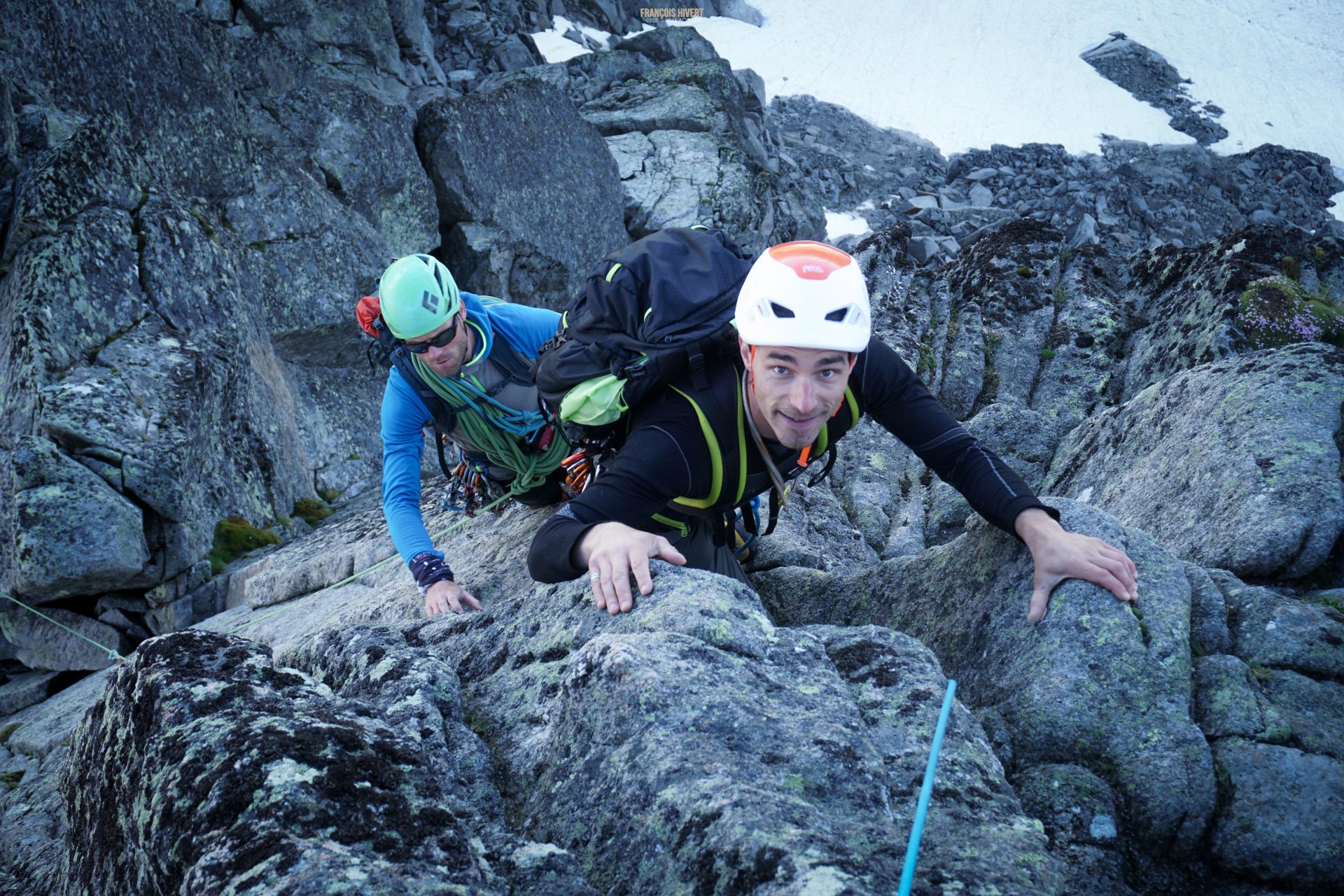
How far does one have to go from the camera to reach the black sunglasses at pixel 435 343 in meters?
7.86

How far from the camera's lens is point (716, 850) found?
3.32 meters

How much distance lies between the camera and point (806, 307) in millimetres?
5117

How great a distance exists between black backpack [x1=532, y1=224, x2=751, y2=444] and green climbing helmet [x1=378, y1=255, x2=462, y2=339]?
66.2 inches

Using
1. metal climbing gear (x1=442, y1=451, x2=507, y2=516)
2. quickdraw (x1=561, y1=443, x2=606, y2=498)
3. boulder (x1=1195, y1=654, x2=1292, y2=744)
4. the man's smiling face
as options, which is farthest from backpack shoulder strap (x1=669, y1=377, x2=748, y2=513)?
metal climbing gear (x1=442, y1=451, x2=507, y2=516)

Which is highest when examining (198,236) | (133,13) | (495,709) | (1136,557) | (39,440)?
(133,13)

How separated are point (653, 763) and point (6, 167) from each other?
16426 millimetres

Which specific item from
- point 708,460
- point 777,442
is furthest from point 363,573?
point 777,442

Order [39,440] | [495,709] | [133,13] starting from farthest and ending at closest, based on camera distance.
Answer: [133,13] < [39,440] < [495,709]

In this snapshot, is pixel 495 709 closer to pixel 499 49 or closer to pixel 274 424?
pixel 274 424

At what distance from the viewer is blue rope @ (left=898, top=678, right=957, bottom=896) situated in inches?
122

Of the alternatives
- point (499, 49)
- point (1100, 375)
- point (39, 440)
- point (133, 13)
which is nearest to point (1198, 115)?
point (499, 49)

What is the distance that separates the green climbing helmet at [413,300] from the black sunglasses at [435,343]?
0.30 feet

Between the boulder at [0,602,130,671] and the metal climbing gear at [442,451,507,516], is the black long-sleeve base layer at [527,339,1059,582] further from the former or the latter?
the boulder at [0,602,130,671]

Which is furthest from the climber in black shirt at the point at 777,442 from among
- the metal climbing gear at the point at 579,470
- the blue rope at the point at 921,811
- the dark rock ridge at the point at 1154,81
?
the dark rock ridge at the point at 1154,81
